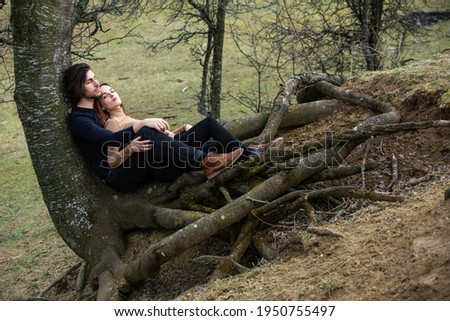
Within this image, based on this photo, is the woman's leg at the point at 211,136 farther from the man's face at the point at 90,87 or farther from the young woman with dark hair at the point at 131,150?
the man's face at the point at 90,87

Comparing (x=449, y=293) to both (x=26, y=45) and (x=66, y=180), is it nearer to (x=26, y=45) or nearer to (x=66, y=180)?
(x=66, y=180)

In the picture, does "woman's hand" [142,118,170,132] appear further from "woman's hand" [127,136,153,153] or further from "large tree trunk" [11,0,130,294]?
"large tree trunk" [11,0,130,294]

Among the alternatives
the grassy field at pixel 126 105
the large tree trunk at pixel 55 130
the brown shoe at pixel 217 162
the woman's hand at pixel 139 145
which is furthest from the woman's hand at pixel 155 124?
the grassy field at pixel 126 105

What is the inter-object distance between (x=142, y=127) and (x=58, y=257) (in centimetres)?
347

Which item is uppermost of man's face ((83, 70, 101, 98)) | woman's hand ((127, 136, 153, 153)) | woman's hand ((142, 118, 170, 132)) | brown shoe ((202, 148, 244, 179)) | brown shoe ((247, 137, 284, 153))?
man's face ((83, 70, 101, 98))

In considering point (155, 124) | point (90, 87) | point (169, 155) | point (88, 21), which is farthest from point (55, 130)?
point (88, 21)

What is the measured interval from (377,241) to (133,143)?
93.6 inches

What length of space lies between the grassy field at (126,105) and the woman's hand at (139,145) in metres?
2.86

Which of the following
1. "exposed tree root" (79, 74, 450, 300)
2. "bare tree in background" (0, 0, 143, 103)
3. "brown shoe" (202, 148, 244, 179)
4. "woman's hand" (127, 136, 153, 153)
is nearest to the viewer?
"exposed tree root" (79, 74, 450, 300)

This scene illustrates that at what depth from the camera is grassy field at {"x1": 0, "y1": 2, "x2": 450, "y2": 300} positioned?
26.6 feet

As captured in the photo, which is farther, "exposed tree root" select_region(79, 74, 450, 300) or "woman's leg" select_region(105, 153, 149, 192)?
"woman's leg" select_region(105, 153, 149, 192)

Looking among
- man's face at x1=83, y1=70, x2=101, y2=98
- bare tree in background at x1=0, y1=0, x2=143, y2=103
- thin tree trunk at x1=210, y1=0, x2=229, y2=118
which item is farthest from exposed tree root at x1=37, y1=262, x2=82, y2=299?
thin tree trunk at x1=210, y1=0, x2=229, y2=118

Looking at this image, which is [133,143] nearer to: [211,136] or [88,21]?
[211,136]

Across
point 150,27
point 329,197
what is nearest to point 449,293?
point 329,197
